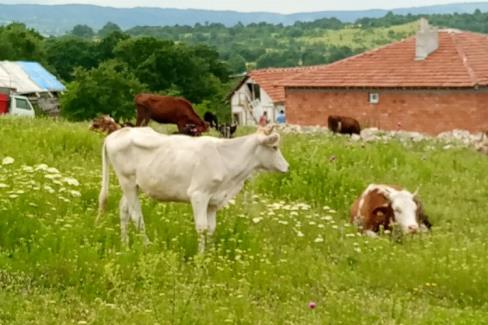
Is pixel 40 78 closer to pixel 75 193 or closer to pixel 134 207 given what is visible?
pixel 75 193

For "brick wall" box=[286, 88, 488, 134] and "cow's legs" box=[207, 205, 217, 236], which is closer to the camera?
"cow's legs" box=[207, 205, 217, 236]

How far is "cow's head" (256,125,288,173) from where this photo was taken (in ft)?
38.2

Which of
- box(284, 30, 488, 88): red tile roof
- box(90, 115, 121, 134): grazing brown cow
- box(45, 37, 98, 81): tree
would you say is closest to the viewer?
box(90, 115, 121, 134): grazing brown cow

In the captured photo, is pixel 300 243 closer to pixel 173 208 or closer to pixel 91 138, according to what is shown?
pixel 173 208

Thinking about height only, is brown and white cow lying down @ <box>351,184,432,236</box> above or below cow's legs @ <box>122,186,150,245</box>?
below

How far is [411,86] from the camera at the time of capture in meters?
42.9

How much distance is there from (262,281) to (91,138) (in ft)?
32.1

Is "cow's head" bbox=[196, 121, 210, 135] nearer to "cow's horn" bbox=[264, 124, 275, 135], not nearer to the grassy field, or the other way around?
the grassy field

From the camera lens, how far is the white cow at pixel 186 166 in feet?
36.3

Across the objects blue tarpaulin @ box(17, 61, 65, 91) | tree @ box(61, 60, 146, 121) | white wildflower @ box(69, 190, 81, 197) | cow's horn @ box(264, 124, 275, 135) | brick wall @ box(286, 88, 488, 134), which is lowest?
tree @ box(61, 60, 146, 121)

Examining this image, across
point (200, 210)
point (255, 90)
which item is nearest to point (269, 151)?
point (200, 210)

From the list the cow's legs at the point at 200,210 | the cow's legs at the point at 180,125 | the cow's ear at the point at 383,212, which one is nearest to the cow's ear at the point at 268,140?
the cow's legs at the point at 200,210

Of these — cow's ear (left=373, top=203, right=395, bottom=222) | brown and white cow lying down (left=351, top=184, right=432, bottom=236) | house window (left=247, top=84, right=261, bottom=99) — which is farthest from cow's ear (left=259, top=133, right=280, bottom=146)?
house window (left=247, top=84, right=261, bottom=99)

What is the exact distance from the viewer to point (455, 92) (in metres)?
41.7
